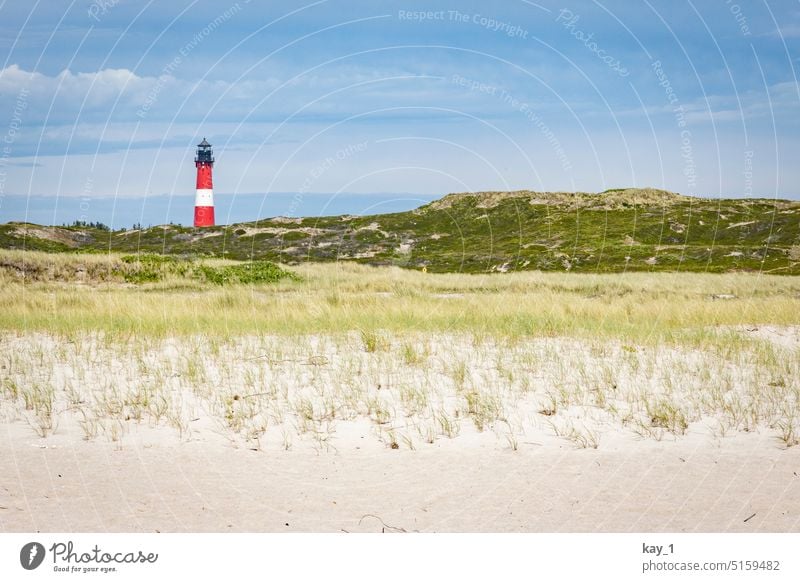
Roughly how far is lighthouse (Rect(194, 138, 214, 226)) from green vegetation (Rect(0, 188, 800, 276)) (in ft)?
7.42

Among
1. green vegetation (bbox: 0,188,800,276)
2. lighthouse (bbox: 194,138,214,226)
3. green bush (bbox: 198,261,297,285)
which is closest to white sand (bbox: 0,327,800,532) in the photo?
green bush (bbox: 198,261,297,285)

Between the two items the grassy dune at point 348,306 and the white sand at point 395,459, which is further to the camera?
the grassy dune at point 348,306

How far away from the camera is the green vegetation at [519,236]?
59625 mm

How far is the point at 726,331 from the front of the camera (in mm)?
17547

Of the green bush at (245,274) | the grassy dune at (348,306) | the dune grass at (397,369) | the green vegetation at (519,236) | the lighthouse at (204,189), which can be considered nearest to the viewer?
the dune grass at (397,369)

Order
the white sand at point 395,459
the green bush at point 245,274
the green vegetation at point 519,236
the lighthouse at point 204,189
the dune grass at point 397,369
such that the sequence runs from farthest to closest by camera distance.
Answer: the lighthouse at point 204,189, the green vegetation at point 519,236, the green bush at point 245,274, the dune grass at point 397,369, the white sand at point 395,459

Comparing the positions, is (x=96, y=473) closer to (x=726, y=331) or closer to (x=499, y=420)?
(x=499, y=420)

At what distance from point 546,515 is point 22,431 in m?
6.42

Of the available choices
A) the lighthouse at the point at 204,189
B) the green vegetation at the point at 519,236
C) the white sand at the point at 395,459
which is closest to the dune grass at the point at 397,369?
the white sand at the point at 395,459

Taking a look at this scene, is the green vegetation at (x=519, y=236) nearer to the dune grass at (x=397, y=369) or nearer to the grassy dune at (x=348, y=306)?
the grassy dune at (x=348, y=306)

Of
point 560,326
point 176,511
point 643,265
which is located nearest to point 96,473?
point 176,511

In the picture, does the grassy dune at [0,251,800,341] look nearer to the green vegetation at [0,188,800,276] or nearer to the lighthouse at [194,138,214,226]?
the green vegetation at [0,188,800,276]

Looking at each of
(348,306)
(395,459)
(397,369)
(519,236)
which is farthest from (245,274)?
(519,236)

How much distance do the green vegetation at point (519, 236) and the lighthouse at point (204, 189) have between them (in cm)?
226
